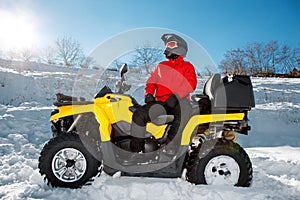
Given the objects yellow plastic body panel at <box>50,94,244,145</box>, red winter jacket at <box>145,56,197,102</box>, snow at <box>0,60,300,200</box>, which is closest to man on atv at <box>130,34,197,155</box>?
red winter jacket at <box>145,56,197,102</box>

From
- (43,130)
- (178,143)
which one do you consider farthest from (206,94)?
(43,130)

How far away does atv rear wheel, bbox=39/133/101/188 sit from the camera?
3203 mm

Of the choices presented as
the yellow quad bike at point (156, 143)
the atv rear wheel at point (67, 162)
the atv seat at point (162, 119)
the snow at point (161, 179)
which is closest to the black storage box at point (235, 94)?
the yellow quad bike at point (156, 143)

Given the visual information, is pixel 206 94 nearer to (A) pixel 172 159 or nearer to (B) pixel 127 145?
(A) pixel 172 159

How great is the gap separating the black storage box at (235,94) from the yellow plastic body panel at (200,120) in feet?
0.41

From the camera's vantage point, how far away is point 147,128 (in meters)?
3.37

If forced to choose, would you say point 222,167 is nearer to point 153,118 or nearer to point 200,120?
point 200,120

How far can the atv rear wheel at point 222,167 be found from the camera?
3.24m

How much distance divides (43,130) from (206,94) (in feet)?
→ 14.6

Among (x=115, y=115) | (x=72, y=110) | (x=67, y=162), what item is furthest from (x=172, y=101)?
(x=67, y=162)

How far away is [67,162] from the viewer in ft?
10.7

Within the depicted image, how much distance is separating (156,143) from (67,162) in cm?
117

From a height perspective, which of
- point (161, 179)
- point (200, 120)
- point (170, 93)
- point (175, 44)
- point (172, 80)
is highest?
point (175, 44)

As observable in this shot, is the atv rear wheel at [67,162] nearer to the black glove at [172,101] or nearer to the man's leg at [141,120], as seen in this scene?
the man's leg at [141,120]
